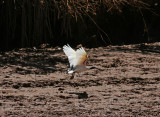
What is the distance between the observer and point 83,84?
129 inches

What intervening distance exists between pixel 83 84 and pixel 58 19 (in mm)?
2027

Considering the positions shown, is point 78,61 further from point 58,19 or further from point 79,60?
point 58,19

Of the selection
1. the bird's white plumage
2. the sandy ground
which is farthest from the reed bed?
the bird's white plumage

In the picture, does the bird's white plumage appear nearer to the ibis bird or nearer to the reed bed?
the ibis bird

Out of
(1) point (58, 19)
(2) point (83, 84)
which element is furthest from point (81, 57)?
(1) point (58, 19)

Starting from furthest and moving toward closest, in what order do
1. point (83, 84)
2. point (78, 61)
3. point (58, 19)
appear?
point (58, 19), point (83, 84), point (78, 61)

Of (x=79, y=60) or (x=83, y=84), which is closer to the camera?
(x=79, y=60)

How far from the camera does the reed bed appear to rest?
4.54 metres

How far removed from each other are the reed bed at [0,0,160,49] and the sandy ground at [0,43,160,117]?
0.30 m

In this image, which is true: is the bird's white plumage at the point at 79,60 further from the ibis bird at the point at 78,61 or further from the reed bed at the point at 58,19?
the reed bed at the point at 58,19

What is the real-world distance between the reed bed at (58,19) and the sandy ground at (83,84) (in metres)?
0.30

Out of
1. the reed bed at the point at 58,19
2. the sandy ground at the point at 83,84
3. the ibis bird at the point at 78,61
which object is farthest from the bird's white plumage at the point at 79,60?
the reed bed at the point at 58,19

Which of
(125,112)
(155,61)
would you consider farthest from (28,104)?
(155,61)

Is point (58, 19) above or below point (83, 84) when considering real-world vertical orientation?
above
